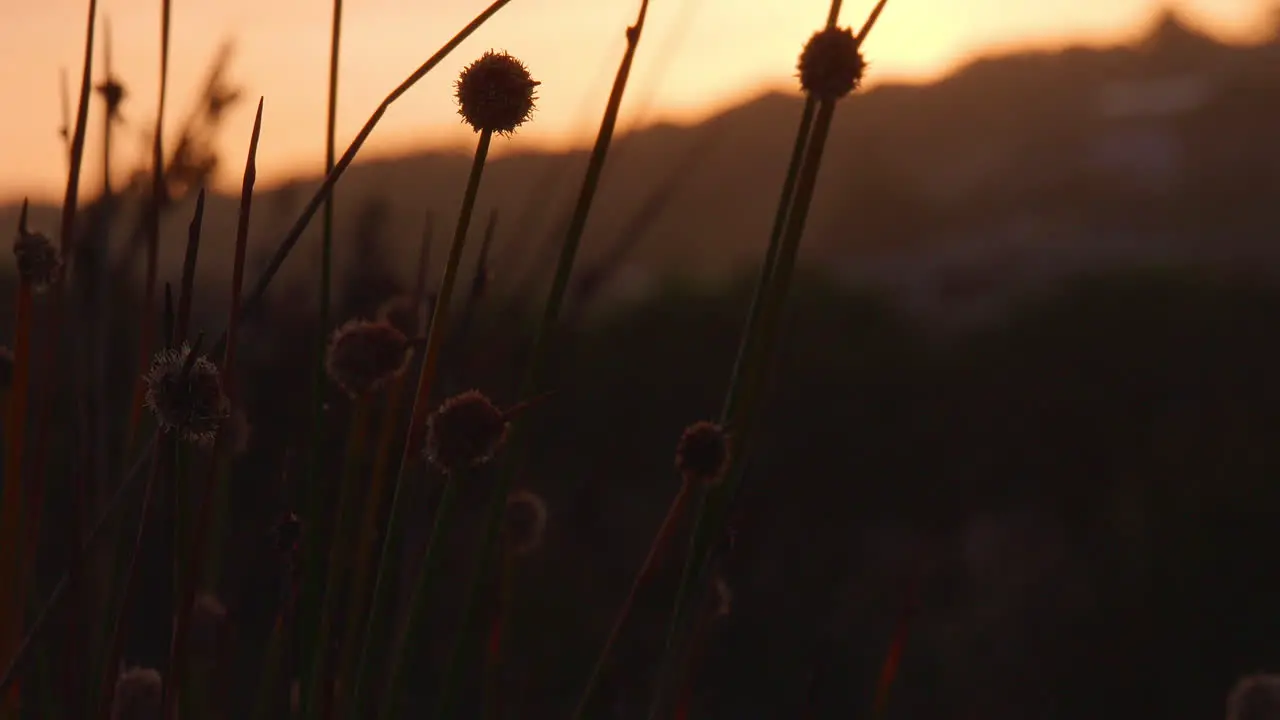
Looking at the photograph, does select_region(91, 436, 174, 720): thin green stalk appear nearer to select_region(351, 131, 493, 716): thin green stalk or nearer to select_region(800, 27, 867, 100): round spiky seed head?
select_region(351, 131, 493, 716): thin green stalk

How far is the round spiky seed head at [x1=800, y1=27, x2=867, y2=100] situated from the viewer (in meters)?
0.82

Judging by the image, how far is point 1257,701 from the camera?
1199 mm

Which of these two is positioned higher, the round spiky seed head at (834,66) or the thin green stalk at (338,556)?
the round spiky seed head at (834,66)

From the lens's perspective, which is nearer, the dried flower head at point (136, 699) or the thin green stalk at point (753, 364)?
the thin green stalk at point (753, 364)

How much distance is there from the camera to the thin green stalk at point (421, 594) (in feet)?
2.64

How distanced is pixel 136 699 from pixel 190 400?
0.51m

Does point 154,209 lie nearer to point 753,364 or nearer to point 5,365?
point 5,365

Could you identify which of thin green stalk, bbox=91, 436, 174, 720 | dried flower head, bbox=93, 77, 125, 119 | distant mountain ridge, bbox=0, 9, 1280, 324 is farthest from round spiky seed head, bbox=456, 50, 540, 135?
distant mountain ridge, bbox=0, 9, 1280, 324

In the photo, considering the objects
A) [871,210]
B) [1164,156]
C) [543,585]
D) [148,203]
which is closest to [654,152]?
[871,210]

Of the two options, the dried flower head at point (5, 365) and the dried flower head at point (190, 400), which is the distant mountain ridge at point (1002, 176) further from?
the dried flower head at point (190, 400)

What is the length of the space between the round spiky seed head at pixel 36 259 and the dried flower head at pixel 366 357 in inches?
8.3

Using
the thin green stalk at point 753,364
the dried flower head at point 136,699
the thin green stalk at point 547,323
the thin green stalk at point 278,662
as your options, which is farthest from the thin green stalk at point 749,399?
the dried flower head at point 136,699

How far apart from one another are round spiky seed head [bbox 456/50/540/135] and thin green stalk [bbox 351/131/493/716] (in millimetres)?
18

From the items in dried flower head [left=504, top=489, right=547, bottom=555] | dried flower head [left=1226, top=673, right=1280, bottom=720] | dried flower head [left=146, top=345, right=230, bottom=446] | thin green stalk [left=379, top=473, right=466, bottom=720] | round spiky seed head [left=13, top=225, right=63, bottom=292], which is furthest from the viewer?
dried flower head [left=504, top=489, right=547, bottom=555]
